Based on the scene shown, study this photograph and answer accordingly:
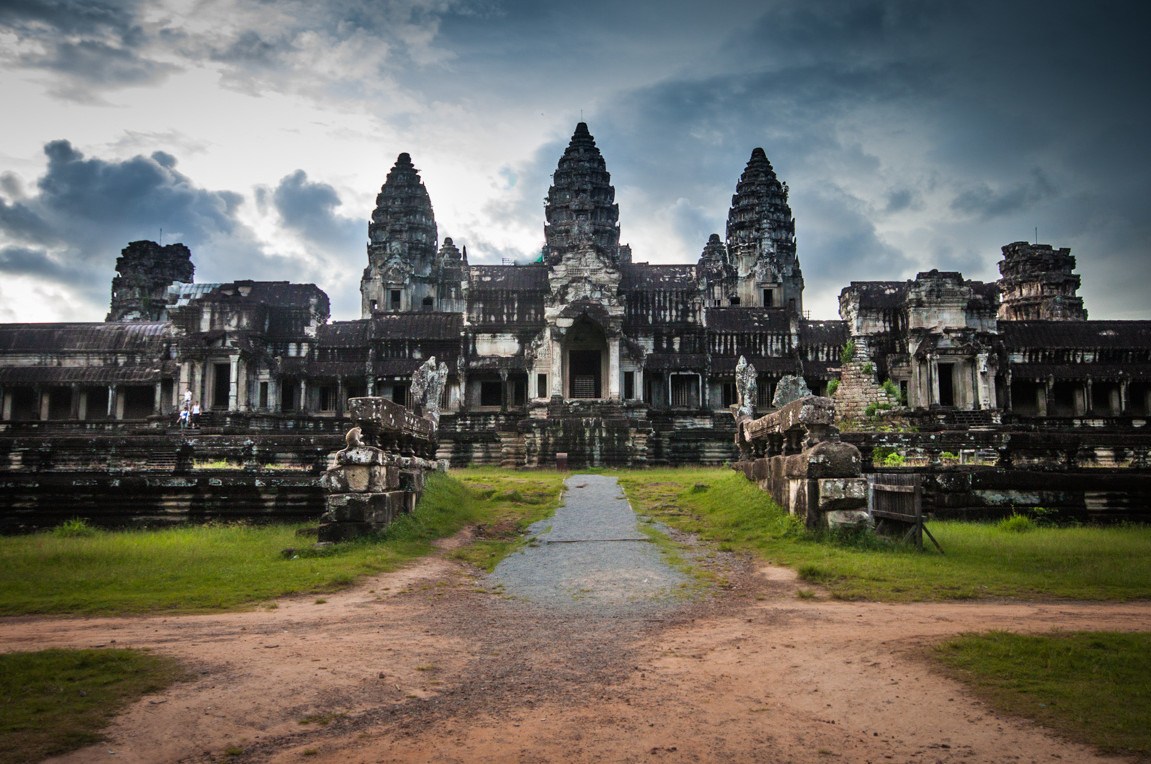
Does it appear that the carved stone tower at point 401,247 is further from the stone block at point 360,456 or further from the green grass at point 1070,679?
the green grass at point 1070,679

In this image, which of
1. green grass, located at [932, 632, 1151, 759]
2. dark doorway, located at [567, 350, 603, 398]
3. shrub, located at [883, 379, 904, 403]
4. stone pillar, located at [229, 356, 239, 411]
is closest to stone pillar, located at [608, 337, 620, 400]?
dark doorway, located at [567, 350, 603, 398]

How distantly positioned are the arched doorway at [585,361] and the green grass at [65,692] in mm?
31505

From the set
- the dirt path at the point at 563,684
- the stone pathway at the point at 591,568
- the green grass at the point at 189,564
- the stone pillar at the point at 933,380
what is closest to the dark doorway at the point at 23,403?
the green grass at the point at 189,564

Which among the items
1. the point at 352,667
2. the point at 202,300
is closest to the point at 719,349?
the point at 202,300

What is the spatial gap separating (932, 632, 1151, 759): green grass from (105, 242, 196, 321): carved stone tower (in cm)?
6559

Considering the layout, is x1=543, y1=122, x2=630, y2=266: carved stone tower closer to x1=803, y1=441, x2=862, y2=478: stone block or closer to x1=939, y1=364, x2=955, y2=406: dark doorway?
x1=939, y1=364, x2=955, y2=406: dark doorway

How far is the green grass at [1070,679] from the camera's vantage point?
4.14 m

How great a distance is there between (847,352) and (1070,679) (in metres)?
35.6

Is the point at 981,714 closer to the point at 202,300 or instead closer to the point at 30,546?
the point at 30,546

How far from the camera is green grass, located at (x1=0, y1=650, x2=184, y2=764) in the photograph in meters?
4.00

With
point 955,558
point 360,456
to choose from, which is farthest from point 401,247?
point 955,558

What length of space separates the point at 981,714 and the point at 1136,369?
43.6 meters

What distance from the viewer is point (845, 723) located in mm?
4391

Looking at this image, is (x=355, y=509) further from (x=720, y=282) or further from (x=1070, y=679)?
(x=720, y=282)
